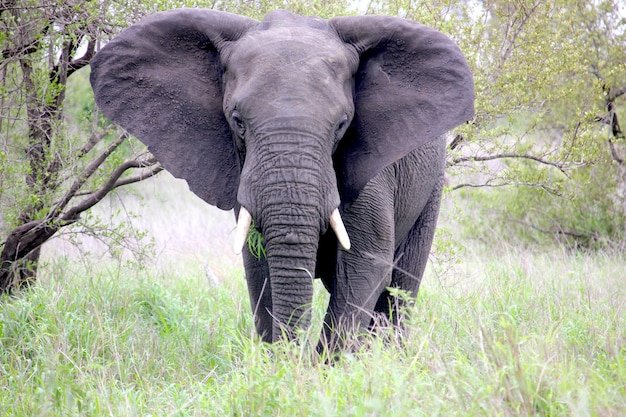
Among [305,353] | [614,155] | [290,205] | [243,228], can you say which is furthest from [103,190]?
[614,155]

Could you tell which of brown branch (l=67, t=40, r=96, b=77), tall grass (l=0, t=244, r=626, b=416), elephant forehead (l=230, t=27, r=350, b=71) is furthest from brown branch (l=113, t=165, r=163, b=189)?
elephant forehead (l=230, t=27, r=350, b=71)

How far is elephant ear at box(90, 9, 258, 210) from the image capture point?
4664 mm

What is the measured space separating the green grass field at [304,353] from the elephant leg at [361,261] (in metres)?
0.26

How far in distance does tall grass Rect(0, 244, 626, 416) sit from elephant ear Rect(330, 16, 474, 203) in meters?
0.80

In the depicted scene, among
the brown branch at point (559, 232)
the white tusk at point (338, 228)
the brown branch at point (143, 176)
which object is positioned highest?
the white tusk at point (338, 228)

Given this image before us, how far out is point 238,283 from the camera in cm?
746

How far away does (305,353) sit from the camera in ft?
13.4

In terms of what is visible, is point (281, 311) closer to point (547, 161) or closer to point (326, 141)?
point (326, 141)

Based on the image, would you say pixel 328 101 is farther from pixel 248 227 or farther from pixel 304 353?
pixel 304 353

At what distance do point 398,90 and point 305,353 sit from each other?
5.23 ft

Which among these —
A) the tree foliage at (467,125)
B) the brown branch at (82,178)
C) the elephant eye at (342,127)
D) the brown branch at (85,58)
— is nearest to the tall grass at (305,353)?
the brown branch at (82,178)

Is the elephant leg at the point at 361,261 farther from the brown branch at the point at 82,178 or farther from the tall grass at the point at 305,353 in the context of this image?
the brown branch at the point at 82,178

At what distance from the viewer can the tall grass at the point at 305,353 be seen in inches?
124

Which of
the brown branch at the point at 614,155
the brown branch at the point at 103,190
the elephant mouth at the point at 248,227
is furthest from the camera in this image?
the brown branch at the point at 614,155
